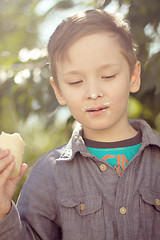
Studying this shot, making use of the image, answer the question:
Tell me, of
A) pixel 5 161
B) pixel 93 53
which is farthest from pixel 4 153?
pixel 93 53

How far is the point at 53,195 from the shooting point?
5.03ft

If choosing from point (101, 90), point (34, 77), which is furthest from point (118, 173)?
point (34, 77)

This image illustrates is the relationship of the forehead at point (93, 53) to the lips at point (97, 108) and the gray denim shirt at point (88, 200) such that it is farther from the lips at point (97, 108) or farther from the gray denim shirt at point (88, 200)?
the gray denim shirt at point (88, 200)

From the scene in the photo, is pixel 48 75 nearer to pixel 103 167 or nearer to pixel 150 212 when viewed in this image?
pixel 103 167

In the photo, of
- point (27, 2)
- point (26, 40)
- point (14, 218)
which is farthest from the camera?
point (26, 40)

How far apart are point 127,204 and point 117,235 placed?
4.8 inches

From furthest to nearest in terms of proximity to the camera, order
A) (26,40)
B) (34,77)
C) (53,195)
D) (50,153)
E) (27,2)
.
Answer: (26,40) → (27,2) → (34,77) → (50,153) → (53,195)

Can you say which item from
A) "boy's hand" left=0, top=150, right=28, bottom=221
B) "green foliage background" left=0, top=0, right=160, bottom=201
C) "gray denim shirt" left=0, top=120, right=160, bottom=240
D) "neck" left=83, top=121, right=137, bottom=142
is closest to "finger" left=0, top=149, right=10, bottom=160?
"boy's hand" left=0, top=150, right=28, bottom=221

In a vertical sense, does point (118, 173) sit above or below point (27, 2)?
below

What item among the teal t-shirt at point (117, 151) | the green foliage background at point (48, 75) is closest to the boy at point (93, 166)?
the teal t-shirt at point (117, 151)

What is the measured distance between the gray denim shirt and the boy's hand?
1.3 inches

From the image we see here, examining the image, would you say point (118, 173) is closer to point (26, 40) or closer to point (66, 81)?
point (66, 81)

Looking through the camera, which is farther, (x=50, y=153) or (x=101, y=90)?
(x=50, y=153)

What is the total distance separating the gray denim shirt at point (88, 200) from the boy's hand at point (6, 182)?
33 millimetres
